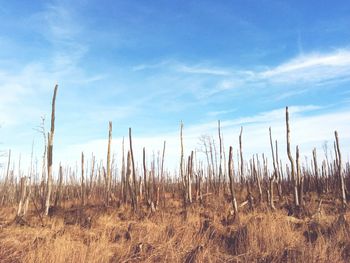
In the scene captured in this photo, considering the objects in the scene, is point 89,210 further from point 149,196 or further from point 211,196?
point 211,196

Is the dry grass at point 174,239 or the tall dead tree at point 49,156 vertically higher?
the tall dead tree at point 49,156

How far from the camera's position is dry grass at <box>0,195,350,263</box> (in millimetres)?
5184

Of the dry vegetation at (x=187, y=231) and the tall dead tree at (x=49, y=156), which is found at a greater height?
the tall dead tree at (x=49, y=156)

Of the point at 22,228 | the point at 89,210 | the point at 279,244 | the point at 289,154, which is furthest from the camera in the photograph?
the point at 89,210

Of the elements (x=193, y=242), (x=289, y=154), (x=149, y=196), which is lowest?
(x=193, y=242)

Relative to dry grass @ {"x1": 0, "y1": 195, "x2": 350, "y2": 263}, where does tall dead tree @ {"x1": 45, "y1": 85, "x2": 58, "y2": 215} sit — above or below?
above

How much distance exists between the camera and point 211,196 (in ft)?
41.9

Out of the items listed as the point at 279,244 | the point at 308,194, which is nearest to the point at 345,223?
the point at 279,244

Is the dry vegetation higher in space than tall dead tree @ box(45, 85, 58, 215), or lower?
lower

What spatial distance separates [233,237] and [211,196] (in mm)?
5826

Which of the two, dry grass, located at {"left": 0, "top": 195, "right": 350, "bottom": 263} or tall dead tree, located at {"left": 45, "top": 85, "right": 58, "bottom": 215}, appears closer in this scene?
dry grass, located at {"left": 0, "top": 195, "right": 350, "bottom": 263}

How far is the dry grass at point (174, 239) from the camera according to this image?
518 cm

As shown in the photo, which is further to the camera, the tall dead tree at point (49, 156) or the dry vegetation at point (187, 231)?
the tall dead tree at point (49, 156)

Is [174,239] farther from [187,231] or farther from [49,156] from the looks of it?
[49,156]
